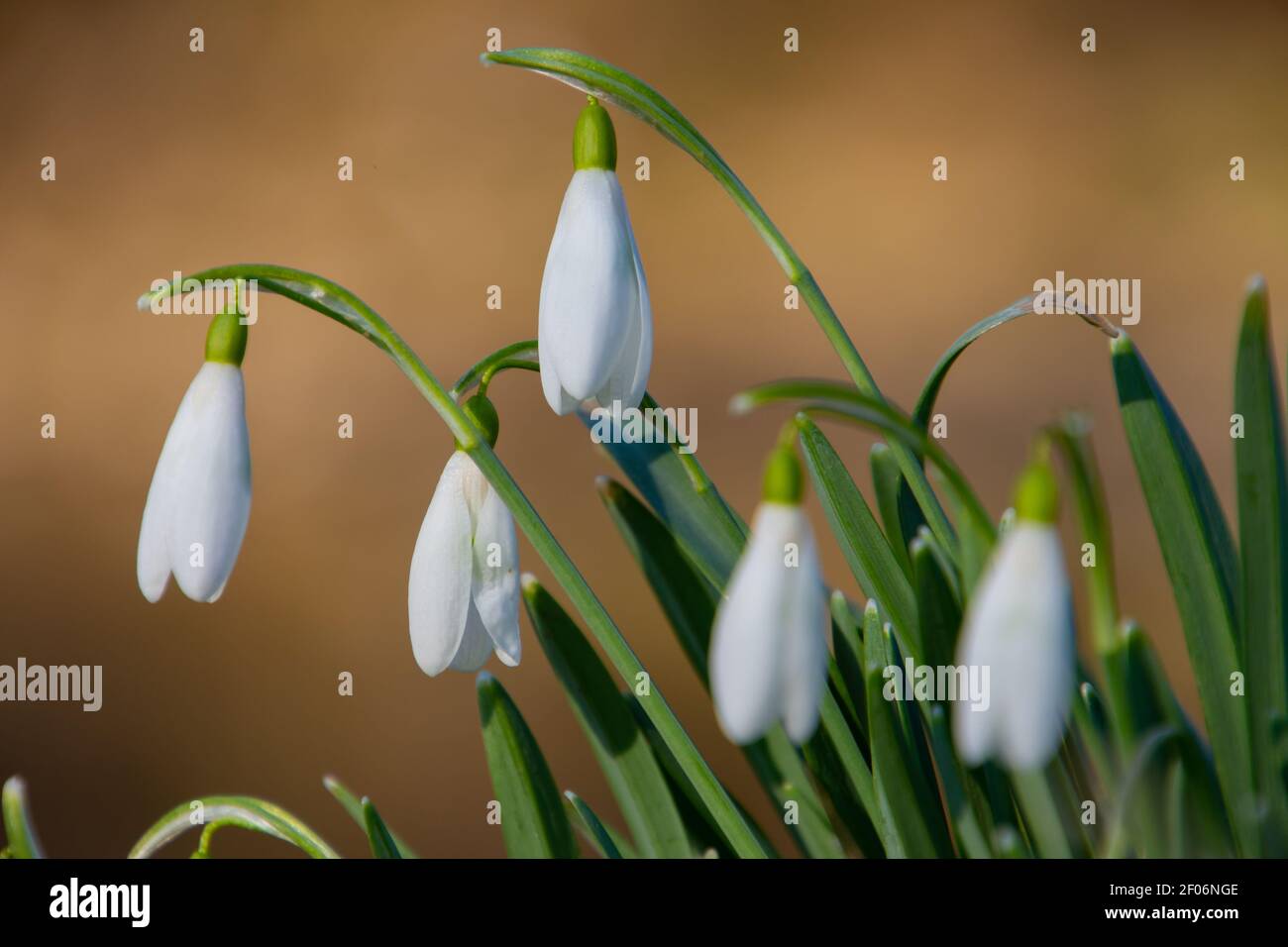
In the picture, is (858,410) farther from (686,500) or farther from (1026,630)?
(686,500)

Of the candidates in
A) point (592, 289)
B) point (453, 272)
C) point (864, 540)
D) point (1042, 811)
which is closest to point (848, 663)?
point (864, 540)

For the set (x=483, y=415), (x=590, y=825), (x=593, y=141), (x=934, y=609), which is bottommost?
(x=590, y=825)

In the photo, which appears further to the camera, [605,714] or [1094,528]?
[605,714]

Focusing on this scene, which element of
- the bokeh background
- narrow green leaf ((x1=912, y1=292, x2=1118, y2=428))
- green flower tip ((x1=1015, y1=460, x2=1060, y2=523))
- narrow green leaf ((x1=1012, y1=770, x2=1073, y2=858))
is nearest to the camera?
green flower tip ((x1=1015, y1=460, x2=1060, y2=523))

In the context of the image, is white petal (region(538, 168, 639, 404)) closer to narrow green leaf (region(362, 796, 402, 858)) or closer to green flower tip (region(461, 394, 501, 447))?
green flower tip (region(461, 394, 501, 447))

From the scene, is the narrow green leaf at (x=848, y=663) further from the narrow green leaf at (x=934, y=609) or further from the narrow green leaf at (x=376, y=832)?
the narrow green leaf at (x=376, y=832)

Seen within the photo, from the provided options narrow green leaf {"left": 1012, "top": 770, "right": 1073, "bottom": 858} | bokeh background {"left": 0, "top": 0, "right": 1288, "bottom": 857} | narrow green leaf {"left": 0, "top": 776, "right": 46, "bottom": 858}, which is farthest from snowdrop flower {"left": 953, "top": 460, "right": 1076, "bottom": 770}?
bokeh background {"left": 0, "top": 0, "right": 1288, "bottom": 857}
